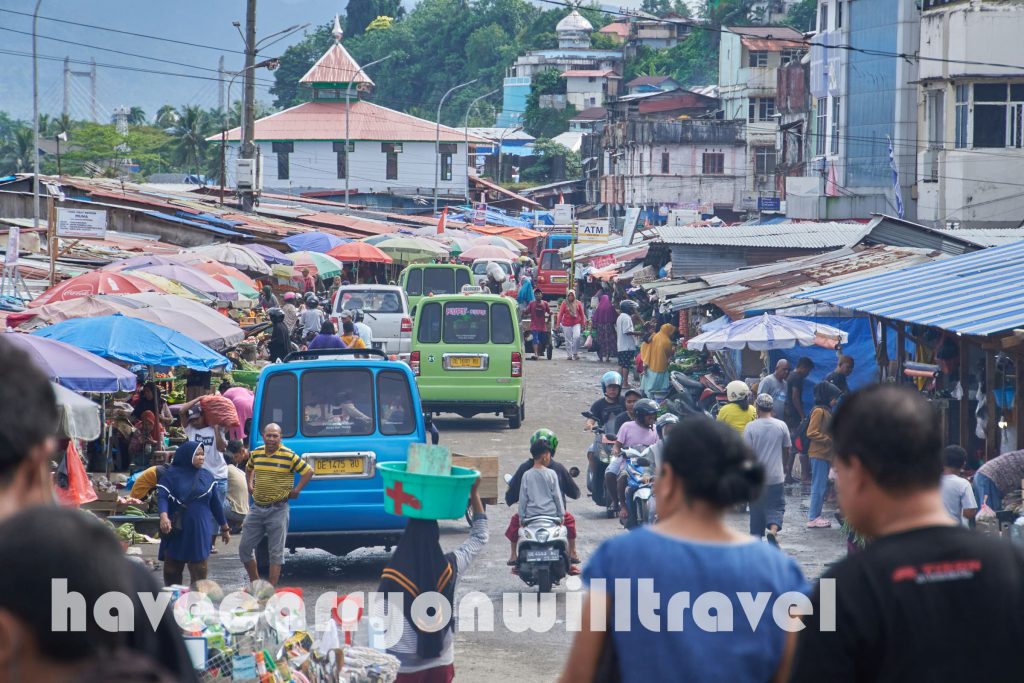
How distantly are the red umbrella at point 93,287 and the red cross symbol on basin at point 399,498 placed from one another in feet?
35.2

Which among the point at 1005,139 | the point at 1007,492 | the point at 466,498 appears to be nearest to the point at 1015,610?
the point at 466,498

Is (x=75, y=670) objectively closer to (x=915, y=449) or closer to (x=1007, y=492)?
(x=915, y=449)

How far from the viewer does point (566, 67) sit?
124 metres

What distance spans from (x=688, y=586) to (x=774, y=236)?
24.1 meters

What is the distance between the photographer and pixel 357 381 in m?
11.7

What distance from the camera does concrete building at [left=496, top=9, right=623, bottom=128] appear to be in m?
115

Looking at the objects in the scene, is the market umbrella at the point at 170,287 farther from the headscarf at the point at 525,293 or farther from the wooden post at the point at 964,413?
the headscarf at the point at 525,293

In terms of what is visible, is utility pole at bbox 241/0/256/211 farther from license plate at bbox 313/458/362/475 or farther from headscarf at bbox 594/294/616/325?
license plate at bbox 313/458/362/475

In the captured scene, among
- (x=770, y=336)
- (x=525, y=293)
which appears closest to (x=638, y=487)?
(x=770, y=336)

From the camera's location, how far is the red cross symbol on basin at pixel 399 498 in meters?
7.30

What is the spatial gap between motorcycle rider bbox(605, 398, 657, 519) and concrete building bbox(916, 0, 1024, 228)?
20.3 metres

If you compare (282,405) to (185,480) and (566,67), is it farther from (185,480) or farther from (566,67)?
(566,67)

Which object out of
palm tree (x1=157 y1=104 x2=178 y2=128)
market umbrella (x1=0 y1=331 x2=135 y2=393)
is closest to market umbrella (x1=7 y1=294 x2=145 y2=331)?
market umbrella (x1=0 y1=331 x2=135 y2=393)

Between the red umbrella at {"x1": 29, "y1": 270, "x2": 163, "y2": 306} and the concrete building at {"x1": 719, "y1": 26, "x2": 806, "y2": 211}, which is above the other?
the concrete building at {"x1": 719, "y1": 26, "x2": 806, "y2": 211}
